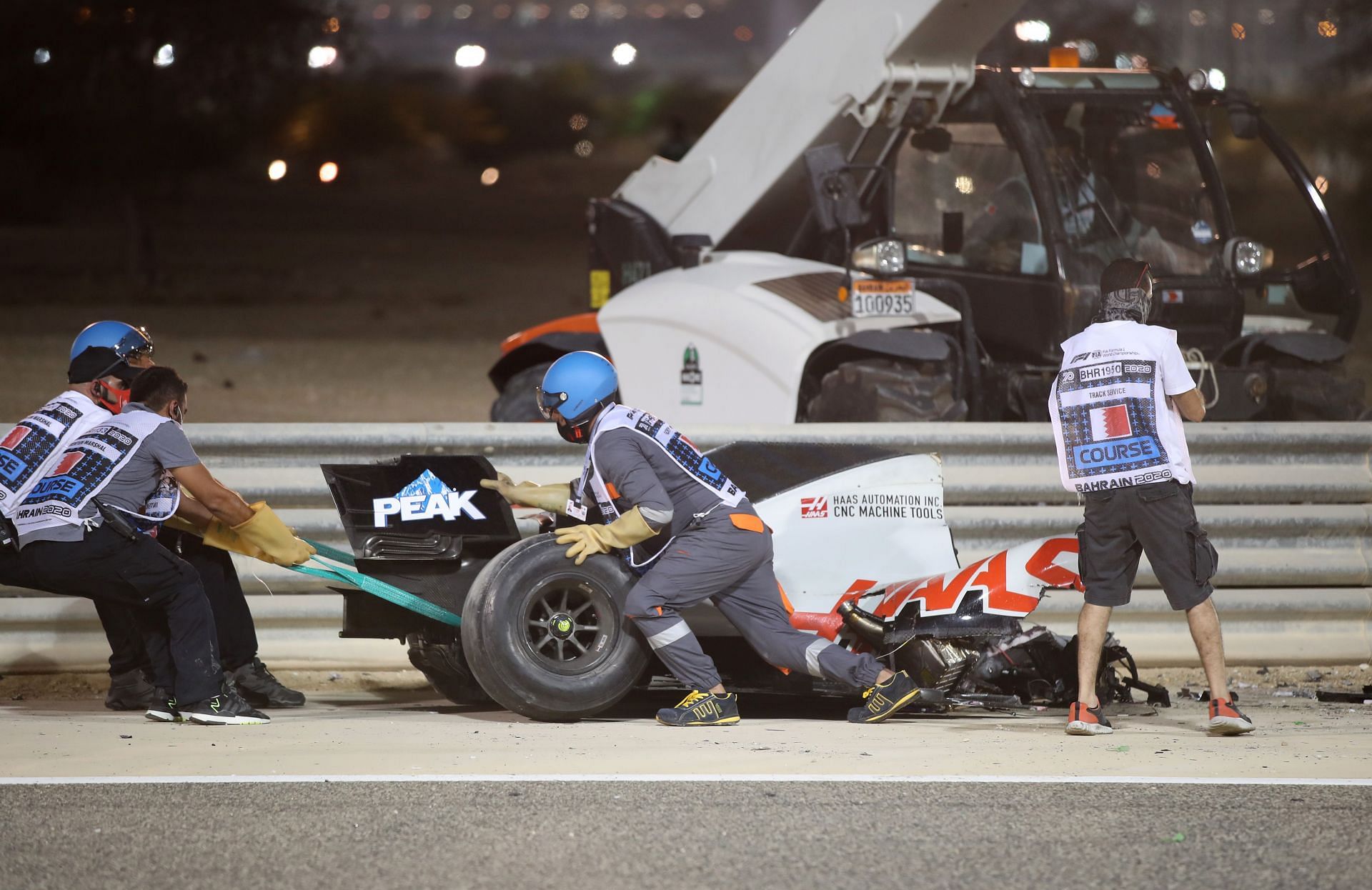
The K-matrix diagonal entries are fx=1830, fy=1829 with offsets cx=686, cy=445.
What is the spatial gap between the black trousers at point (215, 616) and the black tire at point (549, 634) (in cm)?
114

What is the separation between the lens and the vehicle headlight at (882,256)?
30.9 feet

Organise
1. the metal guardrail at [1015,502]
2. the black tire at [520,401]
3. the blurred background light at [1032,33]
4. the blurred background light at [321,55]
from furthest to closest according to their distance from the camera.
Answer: the blurred background light at [321,55], the black tire at [520,401], the blurred background light at [1032,33], the metal guardrail at [1015,502]

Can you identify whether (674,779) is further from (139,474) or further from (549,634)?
(139,474)

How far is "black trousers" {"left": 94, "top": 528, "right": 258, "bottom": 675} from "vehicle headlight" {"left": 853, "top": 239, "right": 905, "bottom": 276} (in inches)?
145

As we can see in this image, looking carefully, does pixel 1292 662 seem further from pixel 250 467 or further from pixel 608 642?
pixel 250 467

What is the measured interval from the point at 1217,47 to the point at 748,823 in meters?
37.3

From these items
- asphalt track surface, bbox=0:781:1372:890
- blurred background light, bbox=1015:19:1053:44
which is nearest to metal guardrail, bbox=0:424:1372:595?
asphalt track surface, bbox=0:781:1372:890

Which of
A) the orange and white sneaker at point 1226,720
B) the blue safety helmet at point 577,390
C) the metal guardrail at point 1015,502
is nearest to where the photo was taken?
the orange and white sneaker at point 1226,720

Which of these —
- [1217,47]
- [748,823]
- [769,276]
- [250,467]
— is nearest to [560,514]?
[250,467]

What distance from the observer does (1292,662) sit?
8.04 meters

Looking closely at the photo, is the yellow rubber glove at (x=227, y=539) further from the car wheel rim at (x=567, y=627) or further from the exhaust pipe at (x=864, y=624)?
the exhaust pipe at (x=864, y=624)

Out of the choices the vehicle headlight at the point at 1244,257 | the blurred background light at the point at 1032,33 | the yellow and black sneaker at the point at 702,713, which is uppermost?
the blurred background light at the point at 1032,33

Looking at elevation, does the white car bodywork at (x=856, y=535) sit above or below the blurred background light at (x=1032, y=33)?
below

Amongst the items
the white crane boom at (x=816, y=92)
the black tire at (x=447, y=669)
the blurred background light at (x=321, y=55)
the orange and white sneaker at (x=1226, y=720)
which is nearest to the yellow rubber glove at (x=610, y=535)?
the black tire at (x=447, y=669)
